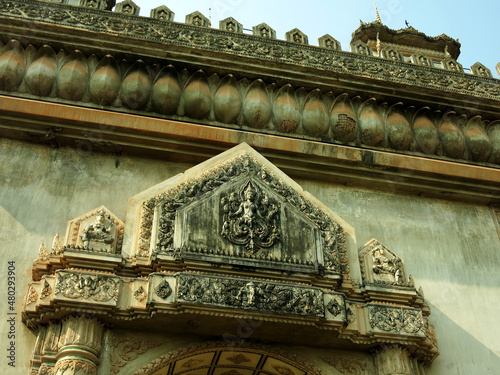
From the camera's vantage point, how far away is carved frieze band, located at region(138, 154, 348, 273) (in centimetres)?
654

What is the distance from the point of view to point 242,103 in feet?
27.1

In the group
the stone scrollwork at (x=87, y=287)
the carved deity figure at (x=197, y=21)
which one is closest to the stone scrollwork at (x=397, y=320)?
the stone scrollwork at (x=87, y=287)

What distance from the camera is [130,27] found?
833 cm

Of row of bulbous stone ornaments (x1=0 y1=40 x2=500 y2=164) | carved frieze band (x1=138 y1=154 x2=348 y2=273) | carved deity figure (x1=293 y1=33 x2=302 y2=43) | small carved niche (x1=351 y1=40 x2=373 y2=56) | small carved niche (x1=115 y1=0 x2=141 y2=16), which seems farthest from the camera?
small carved niche (x1=351 y1=40 x2=373 y2=56)

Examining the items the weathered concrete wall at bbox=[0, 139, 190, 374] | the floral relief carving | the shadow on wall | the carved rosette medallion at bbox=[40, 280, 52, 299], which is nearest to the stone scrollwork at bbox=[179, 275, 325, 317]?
the floral relief carving

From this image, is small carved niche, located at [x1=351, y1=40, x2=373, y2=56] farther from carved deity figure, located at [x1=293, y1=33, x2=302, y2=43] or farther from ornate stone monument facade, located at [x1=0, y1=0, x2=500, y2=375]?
carved deity figure, located at [x1=293, y1=33, x2=302, y2=43]

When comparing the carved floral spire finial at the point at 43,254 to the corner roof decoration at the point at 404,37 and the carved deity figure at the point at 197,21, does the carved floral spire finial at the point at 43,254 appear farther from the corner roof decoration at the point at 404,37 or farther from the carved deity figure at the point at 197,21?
the corner roof decoration at the point at 404,37

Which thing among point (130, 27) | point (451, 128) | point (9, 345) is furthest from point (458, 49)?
point (9, 345)

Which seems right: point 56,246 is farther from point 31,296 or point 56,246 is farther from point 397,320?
point 397,320

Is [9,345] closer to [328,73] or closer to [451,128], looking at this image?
[328,73]

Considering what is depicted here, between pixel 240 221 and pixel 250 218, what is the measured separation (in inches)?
4.4

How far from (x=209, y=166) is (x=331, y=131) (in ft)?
6.79

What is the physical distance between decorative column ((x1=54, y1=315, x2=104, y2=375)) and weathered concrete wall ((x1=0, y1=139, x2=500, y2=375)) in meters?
0.69

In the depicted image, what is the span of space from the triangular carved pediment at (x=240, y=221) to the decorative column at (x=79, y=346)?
2.84ft
